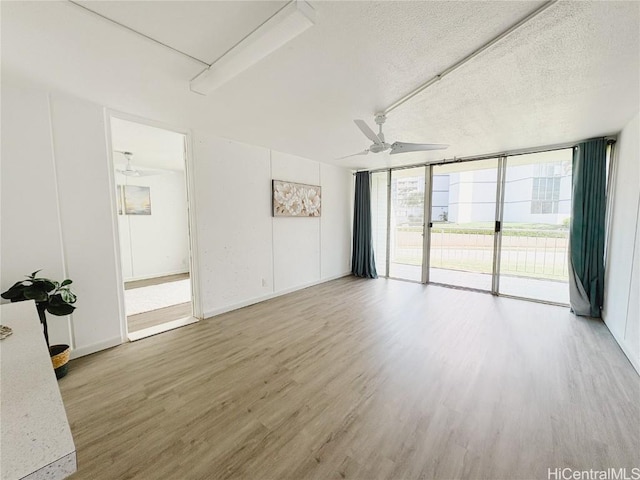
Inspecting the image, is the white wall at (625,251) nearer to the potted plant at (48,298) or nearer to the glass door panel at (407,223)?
the glass door panel at (407,223)

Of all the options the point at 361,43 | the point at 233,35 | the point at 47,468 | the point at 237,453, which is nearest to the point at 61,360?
the point at 237,453

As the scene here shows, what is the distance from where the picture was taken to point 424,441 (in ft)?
5.11

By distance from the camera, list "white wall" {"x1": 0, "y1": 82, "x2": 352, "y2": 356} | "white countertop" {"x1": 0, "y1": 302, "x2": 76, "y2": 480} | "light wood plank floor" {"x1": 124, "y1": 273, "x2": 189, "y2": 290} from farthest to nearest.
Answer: "light wood plank floor" {"x1": 124, "y1": 273, "x2": 189, "y2": 290} < "white wall" {"x1": 0, "y1": 82, "x2": 352, "y2": 356} < "white countertop" {"x1": 0, "y1": 302, "x2": 76, "y2": 480}

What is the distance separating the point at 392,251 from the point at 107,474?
528 centimetres

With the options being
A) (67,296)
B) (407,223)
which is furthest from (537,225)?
(67,296)

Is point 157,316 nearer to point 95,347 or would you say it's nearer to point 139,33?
point 95,347

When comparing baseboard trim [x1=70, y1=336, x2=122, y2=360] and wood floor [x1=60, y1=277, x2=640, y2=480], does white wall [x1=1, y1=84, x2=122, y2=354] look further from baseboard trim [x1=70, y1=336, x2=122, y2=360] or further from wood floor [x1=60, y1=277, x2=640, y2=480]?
wood floor [x1=60, y1=277, x2=640, y2=480]

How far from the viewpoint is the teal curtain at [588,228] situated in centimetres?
331

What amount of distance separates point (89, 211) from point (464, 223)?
18.0 feet

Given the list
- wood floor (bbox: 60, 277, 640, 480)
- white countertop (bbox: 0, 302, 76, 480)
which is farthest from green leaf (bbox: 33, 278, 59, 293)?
white countertop (bbox: 0, 302, 76, 480)

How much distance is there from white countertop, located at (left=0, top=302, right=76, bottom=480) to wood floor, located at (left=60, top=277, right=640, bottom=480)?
0.92 m

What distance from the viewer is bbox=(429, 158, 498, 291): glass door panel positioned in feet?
14.8

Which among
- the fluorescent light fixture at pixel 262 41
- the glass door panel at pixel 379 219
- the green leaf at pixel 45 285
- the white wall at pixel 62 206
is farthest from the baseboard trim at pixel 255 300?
the fluorescent light fixture at pixel 262 41

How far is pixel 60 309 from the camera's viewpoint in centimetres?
210
